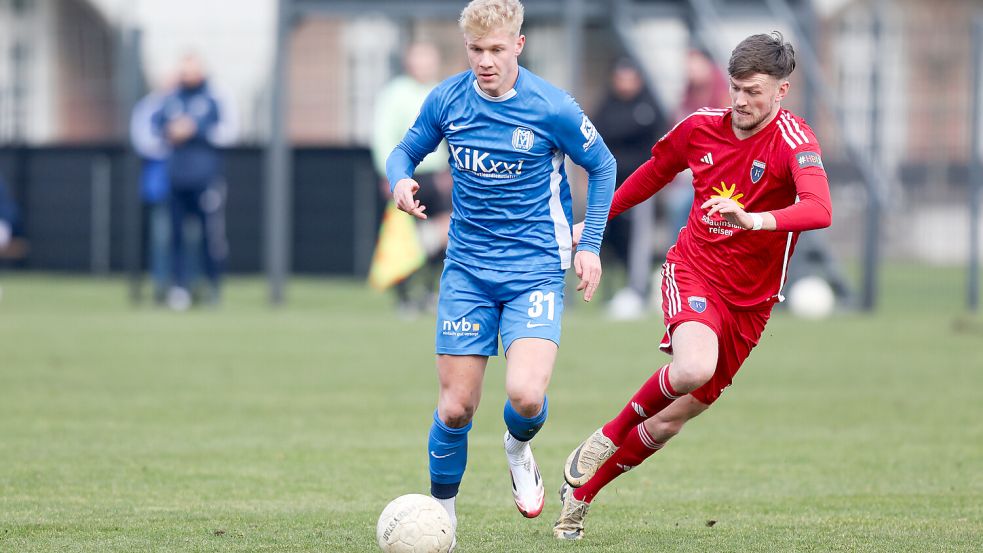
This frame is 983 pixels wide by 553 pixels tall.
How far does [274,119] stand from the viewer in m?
16.0

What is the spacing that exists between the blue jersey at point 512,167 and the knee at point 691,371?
55cm

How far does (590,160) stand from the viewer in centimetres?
600

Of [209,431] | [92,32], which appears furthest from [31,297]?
[209,431]

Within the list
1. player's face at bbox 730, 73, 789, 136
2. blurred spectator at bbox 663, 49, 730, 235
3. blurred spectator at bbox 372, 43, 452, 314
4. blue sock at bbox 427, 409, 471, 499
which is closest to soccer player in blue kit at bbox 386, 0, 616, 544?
blue sock at bbox 427, 409, 471, 499

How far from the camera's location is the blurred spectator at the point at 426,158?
14.4 meters

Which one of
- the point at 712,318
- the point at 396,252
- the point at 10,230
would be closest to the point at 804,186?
the point at 712,318

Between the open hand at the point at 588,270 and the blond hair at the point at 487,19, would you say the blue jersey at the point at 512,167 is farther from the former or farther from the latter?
the blond hair at the point at 487,19

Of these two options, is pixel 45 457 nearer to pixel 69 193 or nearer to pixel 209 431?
pixel 209 431

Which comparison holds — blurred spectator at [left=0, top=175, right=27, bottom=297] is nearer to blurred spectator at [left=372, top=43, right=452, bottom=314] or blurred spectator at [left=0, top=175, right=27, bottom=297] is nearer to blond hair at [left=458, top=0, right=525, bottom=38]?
blurred spectator at [left=372, top=43, right=452, bottom=314]

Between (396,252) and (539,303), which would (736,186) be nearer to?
(539,303)

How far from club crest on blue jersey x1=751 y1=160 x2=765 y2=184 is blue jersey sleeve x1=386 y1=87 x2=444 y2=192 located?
1.23 meters

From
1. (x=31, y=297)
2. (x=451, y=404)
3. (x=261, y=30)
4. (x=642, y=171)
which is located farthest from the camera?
(x=261, y=30)

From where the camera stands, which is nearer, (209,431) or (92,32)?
(209,431)

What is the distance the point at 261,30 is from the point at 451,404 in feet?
51.6
